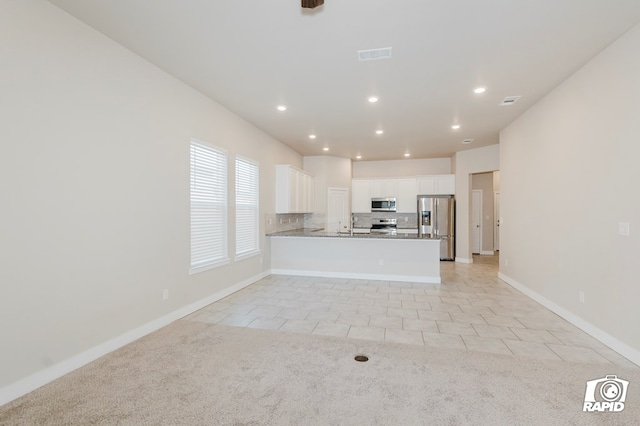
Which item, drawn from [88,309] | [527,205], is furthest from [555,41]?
[88,309]

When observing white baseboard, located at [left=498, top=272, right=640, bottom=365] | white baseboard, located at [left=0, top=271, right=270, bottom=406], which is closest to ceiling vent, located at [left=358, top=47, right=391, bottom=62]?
white baseboard, located at [left=498, top=272, right=640, bottom=365]

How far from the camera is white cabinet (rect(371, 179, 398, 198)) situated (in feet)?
28.7

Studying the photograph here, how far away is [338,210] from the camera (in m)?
8.67

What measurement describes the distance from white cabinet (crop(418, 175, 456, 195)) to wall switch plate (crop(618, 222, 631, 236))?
5.38 m

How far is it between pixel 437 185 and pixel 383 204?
1564mm

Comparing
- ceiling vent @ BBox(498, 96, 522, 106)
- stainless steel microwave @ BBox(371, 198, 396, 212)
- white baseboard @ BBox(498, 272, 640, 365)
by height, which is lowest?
white baseboard @ BBox(498, 272, 640, 365)

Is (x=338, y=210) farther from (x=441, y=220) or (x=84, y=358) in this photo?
(x=84, y=358)

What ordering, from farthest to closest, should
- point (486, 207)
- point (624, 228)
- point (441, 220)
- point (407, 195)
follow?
point (486, 207)
point (407, 195)
point (441, 220)
point (624, 228)

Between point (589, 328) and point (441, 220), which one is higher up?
point (441, 220)

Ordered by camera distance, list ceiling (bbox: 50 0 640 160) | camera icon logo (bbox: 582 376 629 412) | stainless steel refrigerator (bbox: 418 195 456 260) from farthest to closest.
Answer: stainless steel refrigerator (bbox: 418 195 456 260) → ceiling (bbox: 50 0 640 160) → camera icon logo (bbox: 582 376 629 412)

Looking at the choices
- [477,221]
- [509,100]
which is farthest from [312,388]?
[477,221]

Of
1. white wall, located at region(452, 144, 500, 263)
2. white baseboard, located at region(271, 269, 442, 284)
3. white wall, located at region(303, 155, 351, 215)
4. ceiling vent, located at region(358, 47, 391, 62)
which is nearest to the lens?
ceiling vent, located at region(358, 47, 391, 62)

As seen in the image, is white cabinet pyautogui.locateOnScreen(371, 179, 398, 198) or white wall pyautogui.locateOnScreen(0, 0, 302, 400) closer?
white wall pyautogui.locateOnScreen(0, 0, 302, 400)

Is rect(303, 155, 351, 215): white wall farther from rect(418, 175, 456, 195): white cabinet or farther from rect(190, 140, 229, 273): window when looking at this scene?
rect(190, 140, 229, 273): window
